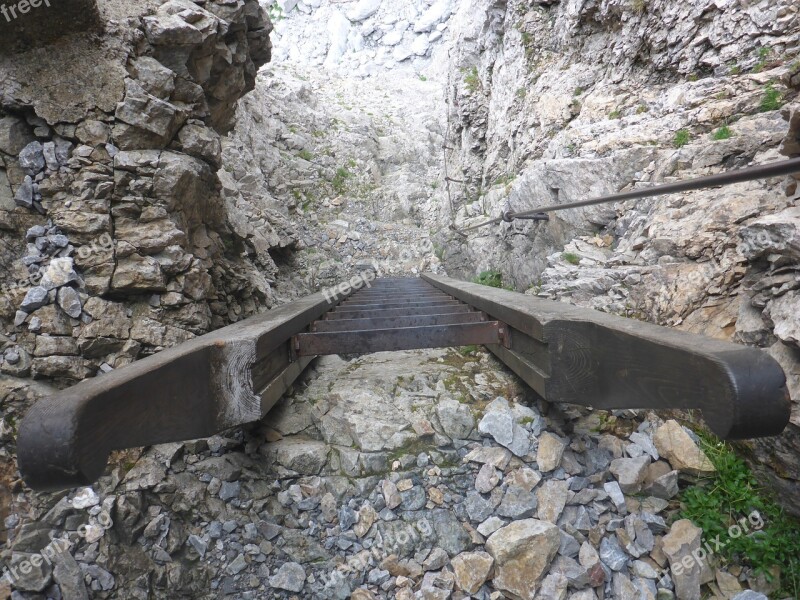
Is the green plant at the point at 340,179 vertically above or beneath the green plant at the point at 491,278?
above

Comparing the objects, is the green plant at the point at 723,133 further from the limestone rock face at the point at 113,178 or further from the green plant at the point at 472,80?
Result: the green plant at the point at 472,80

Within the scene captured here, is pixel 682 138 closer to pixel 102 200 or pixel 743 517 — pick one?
pixel 743 517

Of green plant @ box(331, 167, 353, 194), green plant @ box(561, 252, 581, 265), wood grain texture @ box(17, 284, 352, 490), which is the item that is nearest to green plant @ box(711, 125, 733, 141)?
green plant @ box(561, 252, 581, 265)

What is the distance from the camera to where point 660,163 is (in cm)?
408

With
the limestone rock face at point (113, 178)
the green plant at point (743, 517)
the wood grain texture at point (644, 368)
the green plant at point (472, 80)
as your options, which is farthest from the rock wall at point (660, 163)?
the limestone rock face at point (113, 178)

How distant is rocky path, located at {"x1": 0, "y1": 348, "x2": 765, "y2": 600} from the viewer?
7.28 ft

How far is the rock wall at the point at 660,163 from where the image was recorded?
2389 millimetres

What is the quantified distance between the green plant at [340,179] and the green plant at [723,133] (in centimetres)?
1068

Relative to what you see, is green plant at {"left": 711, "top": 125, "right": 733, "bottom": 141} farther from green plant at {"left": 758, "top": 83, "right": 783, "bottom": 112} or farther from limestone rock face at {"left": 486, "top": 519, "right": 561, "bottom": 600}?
limestone rock face at {"left": 486, "top": 519, "right": 561, "bottom": 600}

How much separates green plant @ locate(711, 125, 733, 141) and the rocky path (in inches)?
114

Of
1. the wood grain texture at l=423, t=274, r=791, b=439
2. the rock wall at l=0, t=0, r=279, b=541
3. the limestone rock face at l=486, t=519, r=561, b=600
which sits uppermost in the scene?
the rock wall at l=0, t=0, r=279, b=541

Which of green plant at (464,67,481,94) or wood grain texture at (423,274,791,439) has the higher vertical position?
green plant at (464,67,481,94)

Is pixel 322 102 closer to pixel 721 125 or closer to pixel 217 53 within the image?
pixel 217 53

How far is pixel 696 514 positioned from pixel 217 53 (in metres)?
6.34
